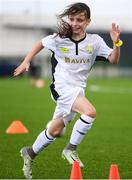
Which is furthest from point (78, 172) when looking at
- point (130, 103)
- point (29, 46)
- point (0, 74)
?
point (29, 46)

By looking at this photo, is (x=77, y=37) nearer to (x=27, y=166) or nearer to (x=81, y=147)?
(x=27, y=166)

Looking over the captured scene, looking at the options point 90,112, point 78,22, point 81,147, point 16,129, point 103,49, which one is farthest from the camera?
point 16,129

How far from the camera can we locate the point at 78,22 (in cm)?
899

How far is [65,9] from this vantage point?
9102 mm

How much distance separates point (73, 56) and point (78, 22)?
43cm

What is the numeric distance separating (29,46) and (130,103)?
3873 cm

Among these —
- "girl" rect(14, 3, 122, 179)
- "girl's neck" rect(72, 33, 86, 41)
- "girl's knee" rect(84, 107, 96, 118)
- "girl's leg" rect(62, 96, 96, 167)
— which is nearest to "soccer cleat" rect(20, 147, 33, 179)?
"girl" rect(14, 3, 122, 179)

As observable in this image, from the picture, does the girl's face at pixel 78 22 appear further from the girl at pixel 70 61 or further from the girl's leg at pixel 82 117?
the girl's leg at pixel 82 117

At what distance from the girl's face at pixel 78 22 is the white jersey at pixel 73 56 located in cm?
13

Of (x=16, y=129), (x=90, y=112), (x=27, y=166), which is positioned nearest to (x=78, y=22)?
(x=90, y=112)

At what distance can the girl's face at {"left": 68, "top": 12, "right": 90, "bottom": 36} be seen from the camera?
898 cm

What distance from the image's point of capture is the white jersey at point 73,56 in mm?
9008

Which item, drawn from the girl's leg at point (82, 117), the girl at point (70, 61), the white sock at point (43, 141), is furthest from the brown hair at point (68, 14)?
the white sock at point (43, 141)

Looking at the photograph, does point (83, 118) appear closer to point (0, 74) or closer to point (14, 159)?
point (14, 159)
